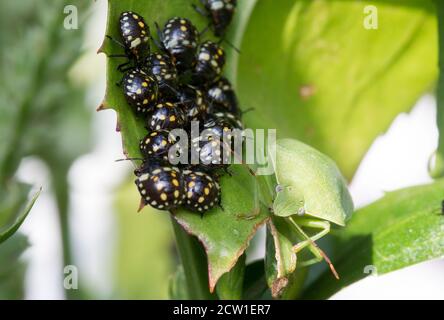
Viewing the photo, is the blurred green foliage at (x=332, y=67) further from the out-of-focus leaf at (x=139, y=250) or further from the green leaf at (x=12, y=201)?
the out-of-focus leaf at (x=139, y=250)

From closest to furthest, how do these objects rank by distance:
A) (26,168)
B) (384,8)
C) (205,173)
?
(205,173), (384,8), (26,168)

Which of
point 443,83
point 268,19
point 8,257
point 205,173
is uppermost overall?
point 268,19

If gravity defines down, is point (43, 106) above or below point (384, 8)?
below

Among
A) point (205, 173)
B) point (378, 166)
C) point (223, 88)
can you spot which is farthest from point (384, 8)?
point (378, 166)

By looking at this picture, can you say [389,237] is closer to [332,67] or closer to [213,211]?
[213,211]

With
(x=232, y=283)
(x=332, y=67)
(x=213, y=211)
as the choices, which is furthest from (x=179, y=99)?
(x=332, y=67)

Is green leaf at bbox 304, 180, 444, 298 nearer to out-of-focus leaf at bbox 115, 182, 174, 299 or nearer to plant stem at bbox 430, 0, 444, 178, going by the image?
plant stem at bbox 430, 0, 444, 178

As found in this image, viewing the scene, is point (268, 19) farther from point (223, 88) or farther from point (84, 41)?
point (84, 41)
